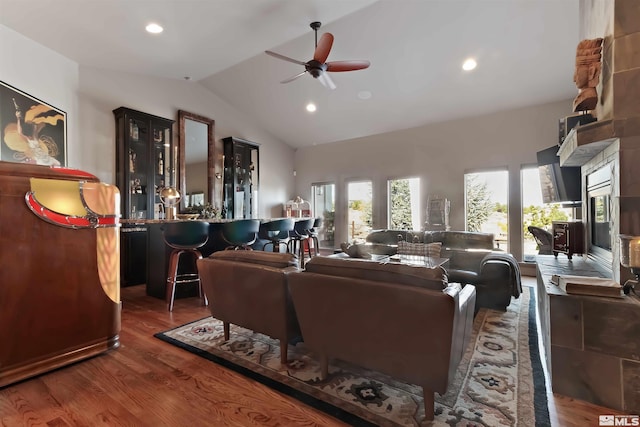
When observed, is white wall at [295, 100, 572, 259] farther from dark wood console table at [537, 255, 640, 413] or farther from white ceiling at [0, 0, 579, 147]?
dark wood console table at [537, 255, 640, 413]

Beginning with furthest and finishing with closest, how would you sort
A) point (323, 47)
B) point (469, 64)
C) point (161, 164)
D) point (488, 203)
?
point (488, 203) → point (161, 164) → point (469, 64) → point (323, 47)

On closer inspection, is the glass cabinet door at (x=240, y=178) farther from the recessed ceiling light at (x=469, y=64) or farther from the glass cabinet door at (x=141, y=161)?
the recessed ceiling light at (x=469, y=64)

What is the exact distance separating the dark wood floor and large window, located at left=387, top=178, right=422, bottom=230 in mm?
4733

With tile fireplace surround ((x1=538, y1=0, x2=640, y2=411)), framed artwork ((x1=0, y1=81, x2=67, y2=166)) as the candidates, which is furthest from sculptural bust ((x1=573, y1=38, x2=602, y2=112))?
framed artwork ((x1=0, y1=81, x2=67, y2=166))

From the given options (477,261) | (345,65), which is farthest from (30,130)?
(477,261)

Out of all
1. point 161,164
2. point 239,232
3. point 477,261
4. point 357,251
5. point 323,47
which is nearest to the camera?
point 323,47

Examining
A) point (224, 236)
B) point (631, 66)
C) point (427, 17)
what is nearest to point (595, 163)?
point (631, 66)

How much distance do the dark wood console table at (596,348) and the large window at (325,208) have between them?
5.79m

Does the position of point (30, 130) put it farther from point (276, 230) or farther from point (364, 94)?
point (364, 94)

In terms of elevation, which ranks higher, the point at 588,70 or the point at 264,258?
the point at 588,70

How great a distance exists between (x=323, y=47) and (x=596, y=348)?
11.4ft

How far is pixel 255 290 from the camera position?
2053 millimetres

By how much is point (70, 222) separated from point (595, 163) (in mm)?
4252

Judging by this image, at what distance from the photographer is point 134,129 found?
458cm
